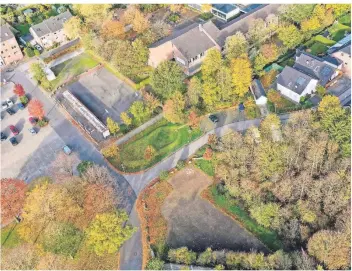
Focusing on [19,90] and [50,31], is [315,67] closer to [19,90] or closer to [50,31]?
[19,90]

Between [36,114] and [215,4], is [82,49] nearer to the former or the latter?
[36,114]

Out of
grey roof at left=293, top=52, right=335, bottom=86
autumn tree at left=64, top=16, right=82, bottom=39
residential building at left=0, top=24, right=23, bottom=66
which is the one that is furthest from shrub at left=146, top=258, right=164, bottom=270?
residential building at left=0, top=24, right=23, bottom=66

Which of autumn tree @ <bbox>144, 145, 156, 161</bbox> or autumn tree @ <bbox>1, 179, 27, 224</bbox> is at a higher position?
autumn tree @ <bbox>1, 179, 27, 224</bbox>

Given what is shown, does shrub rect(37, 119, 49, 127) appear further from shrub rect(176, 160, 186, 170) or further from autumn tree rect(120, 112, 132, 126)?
shrub rect(176, 160, 186, 170)

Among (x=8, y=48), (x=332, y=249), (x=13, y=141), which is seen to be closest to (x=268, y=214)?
(x=332, y=249)

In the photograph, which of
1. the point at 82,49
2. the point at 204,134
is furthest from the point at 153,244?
the point at 82,49

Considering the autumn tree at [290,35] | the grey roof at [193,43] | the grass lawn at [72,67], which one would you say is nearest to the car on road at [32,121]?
the grass lawn at [72,67]

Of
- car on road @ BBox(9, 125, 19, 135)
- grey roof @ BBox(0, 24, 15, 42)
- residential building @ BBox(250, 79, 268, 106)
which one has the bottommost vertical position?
residential building @ BBox(250, 79, 268, 106)
